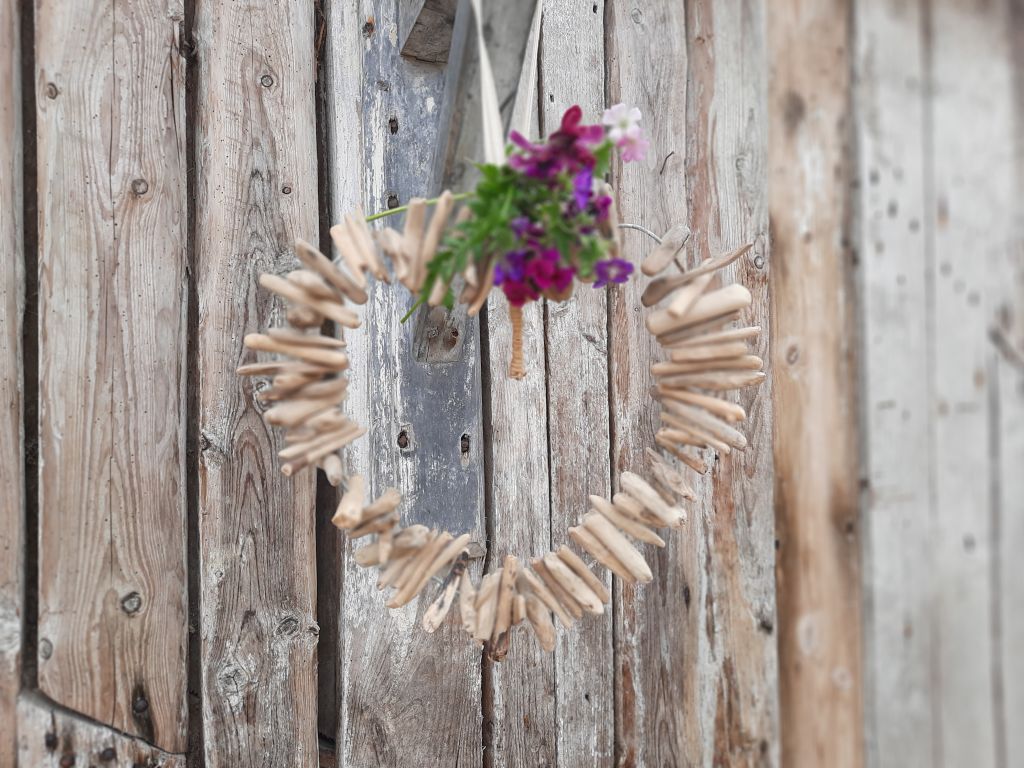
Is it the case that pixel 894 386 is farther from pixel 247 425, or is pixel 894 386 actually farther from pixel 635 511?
pixel 247 425

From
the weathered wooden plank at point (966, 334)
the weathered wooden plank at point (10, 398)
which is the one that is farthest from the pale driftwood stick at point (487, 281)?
the weathered wooden plank at point (10, 398)

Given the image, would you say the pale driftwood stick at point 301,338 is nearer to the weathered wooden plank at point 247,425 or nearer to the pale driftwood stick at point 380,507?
the pale driftwood stick at point 380,507

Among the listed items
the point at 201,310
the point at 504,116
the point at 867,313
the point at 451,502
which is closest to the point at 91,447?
the point at 201,310

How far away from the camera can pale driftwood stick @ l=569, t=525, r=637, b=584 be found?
2.90 feet

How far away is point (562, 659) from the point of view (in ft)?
3.95

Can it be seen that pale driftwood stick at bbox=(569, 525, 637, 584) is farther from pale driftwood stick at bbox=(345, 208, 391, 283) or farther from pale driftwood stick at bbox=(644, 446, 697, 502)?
pale driftwood stick at bbox=(345, 208, 391, 283)

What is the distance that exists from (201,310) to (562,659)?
770mm

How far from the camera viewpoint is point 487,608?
2.82 feet

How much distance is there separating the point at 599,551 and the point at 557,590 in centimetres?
7

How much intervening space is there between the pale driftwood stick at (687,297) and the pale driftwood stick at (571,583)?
1.05ft

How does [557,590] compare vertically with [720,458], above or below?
below

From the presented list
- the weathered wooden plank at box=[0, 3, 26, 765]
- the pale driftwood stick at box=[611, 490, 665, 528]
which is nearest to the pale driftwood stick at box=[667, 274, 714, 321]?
the pale driftwood stick at box=[611, 490, 665, 528]

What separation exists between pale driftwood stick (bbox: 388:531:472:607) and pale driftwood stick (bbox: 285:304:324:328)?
0.91 feet

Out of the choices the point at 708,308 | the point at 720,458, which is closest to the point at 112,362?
the point at 708,308
